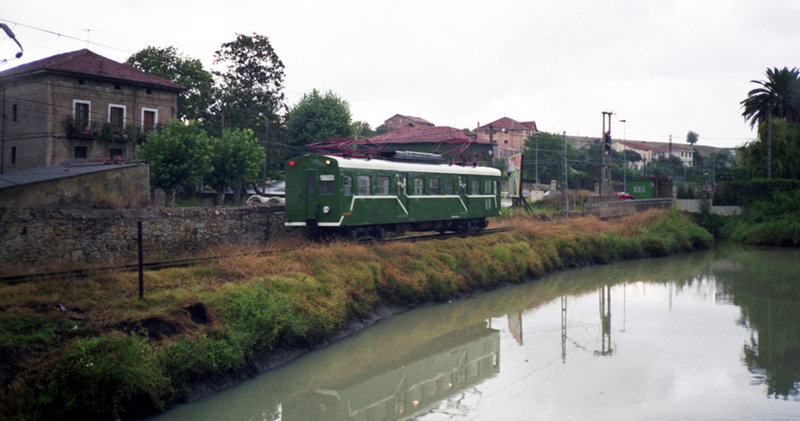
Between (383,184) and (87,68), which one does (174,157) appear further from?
(383,184)

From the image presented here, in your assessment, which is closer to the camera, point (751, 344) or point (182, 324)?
point (182, 324)

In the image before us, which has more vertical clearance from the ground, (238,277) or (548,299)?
(238,277)

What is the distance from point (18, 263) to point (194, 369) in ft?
19.2

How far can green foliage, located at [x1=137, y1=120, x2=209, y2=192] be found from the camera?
2667 cm

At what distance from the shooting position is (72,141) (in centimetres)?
2864

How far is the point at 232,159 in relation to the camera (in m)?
31.2

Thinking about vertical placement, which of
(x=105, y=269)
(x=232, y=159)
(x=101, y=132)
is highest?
(x=101, y=132)

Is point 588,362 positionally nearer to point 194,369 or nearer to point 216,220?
point 194,369

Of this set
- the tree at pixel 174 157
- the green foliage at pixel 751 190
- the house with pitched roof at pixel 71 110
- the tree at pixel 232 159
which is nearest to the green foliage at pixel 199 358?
the tree at pixel 174 157

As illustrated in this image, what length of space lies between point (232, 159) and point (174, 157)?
4465mm

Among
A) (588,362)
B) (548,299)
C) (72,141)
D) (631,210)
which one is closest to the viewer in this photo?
(588,362)

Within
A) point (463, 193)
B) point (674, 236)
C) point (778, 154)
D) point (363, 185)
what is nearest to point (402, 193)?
point (363, 185)

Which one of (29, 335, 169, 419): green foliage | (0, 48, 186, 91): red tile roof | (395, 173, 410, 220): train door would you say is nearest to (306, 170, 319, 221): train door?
(395, 173, 410, 220): train door

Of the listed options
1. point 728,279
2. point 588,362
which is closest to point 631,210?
point 728,279
